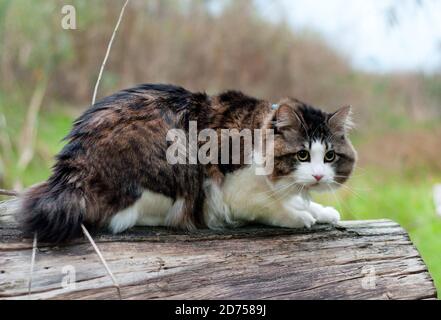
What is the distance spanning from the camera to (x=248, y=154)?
7.22 feet

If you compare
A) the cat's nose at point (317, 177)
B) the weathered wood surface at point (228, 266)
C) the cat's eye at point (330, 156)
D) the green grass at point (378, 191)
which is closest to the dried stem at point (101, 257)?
the weathered wood surface at point (228, 266)

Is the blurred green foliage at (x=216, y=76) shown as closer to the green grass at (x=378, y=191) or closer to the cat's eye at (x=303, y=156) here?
the green grass at (x=378, y=191)

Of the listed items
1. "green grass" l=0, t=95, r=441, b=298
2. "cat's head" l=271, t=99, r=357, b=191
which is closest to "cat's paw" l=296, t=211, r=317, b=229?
"cat's head" l=271, t=99, r=357, b=191

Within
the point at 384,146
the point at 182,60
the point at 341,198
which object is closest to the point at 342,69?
the point at 384,146

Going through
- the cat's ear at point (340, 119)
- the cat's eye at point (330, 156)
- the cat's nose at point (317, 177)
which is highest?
the cat's ear at point (340, 119)

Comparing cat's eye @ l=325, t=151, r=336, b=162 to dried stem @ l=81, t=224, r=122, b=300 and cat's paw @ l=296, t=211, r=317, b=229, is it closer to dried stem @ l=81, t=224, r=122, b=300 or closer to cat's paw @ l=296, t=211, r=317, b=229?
cat's paw @ l=296, t=211, r=317, b=229

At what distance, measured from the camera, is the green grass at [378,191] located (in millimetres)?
4109

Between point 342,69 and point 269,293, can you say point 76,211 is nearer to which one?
point 269,293

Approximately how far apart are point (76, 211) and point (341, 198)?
9.14 feet

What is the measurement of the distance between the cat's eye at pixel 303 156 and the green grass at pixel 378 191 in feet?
5.16

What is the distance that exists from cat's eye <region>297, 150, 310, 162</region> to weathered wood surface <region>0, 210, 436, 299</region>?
32cm

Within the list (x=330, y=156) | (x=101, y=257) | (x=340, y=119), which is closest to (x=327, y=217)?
(x=330, y=156)

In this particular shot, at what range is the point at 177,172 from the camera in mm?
2076

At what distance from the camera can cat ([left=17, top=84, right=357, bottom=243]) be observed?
76.3 inches
